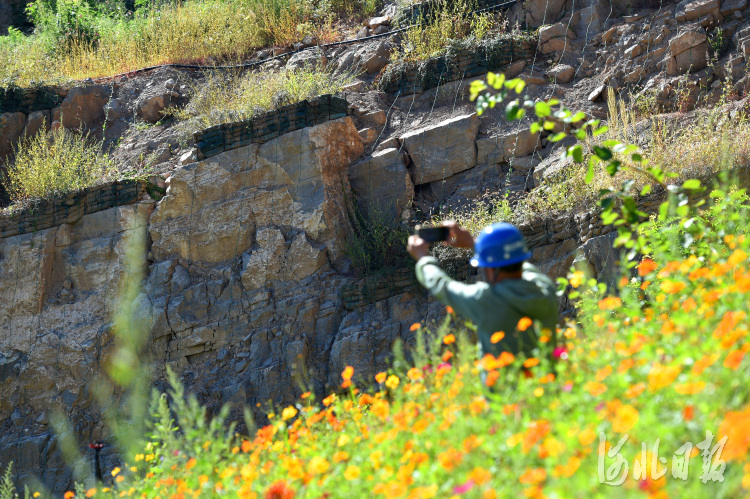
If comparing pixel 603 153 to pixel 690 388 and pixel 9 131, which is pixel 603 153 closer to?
pixel 690 388

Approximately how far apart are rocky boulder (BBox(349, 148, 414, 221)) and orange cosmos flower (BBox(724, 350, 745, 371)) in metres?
4.85

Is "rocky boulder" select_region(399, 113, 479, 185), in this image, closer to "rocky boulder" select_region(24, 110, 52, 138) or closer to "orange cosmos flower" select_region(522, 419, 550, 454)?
"rocky boulder" select_region(24, 110, 52, 138)

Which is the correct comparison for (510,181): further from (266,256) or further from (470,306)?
(470,306)

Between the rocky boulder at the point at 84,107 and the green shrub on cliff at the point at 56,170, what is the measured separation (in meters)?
0.55

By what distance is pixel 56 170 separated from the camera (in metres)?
6.93

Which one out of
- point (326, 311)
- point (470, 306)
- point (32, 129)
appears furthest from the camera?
point (32, 129)

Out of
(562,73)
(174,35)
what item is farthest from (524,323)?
(174,35)

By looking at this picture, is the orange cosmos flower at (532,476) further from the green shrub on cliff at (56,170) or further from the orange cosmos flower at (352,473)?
the green shrub on cliff at (56,170)

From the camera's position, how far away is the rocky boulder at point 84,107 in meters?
8.22

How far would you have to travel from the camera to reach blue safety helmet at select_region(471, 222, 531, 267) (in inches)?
106

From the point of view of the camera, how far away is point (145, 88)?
8516 millimetres

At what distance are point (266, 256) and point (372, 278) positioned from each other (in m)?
1.11

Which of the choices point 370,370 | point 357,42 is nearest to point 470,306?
point 370,370

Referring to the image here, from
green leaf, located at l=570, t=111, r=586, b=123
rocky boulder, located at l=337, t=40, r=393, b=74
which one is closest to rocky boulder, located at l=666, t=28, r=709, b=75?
rocky boulder, located at l=337, t=40, r=393, b=74
